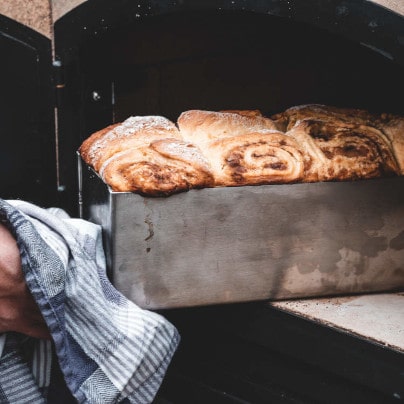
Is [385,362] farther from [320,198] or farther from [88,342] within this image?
[88,342]

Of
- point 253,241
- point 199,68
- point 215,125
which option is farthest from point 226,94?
point 253,241

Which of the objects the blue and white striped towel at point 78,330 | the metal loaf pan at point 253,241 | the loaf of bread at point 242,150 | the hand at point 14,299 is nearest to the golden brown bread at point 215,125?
the loaf of bread at point 242,150

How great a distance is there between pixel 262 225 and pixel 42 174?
847 millimetres

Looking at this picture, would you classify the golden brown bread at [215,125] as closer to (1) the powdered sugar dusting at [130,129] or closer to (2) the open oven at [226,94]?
(1) the powdered sugar dusting at [130,129]

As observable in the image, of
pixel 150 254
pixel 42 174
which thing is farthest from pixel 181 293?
pixel 42 174

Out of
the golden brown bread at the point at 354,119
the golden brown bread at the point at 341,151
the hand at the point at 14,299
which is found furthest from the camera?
the golden brown bread at the point at 354,119

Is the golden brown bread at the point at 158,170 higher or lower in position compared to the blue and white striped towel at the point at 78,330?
higher

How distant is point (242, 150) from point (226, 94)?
29.5 inches

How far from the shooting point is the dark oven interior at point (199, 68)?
179 centimetres

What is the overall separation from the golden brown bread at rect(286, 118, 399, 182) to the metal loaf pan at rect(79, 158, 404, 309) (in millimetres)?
32

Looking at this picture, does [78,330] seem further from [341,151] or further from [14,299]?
[341,151]

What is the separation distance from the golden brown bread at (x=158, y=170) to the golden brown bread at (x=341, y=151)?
290 millimetres

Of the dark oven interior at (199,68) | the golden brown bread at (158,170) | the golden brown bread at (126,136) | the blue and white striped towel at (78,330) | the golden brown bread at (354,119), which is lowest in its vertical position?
the blue and white striped towel at (78,330)

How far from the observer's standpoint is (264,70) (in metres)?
2.11
